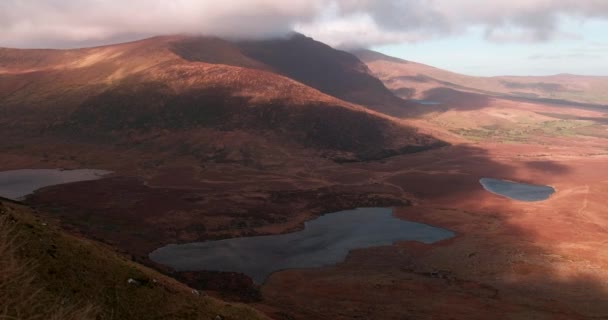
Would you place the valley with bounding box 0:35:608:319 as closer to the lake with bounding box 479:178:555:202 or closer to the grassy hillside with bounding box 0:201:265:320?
the lake with bounding box 479:178:555:202

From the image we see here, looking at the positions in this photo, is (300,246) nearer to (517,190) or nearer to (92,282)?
(92,282)

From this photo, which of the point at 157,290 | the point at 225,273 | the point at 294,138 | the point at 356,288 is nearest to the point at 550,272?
the point at 356,288

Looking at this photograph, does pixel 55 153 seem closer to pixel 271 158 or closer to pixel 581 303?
pixel 271 158

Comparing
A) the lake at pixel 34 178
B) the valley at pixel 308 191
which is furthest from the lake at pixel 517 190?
the lake at pixel 34 178

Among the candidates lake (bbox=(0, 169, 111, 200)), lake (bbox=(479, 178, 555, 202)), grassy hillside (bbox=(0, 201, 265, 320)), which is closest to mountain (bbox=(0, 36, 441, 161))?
lake (bbox=(0, 169, 111, 200))

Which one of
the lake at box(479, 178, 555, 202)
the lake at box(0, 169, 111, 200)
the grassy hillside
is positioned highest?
the grassy hillside

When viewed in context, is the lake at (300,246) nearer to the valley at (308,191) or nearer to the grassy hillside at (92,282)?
the valley at (308,191)
